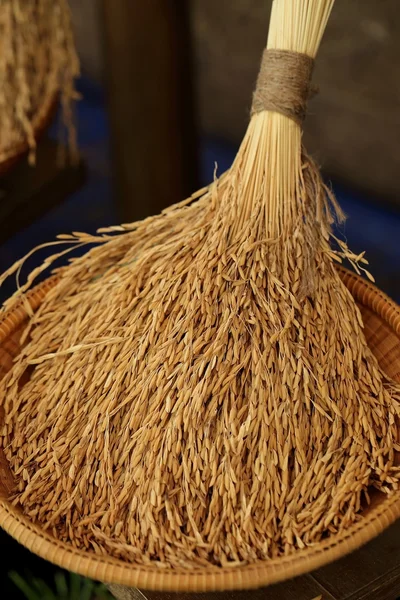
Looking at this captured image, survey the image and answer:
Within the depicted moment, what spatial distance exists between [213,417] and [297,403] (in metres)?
0.09

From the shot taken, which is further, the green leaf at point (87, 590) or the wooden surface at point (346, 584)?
the green leaf at point (87, 590)

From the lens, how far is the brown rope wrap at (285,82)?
856mm

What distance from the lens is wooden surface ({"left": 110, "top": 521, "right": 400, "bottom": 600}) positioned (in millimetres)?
867

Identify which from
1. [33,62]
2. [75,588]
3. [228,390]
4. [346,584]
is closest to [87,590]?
[75,588]

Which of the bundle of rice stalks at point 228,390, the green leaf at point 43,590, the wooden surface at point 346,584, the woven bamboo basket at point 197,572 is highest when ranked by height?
the bundle of rice stalks at point 228,390

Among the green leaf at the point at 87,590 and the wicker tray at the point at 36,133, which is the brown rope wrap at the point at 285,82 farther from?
the green leaf at the point at 87,590

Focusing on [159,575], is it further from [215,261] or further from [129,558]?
[215,261]

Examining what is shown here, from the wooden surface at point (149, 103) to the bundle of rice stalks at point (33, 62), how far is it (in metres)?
0.16

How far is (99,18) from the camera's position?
160cm

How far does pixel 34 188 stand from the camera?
1.39 meters

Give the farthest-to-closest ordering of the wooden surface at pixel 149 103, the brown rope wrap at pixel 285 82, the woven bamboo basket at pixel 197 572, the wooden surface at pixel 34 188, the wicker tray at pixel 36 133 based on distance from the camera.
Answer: the wooden surface at pixel 149 103
the wooden surface at pixel 34 188
the wicker tray at pixel 36 133
the brown rope wrap at pixel 285 82
the woven bamboo basket at pixel 197 572

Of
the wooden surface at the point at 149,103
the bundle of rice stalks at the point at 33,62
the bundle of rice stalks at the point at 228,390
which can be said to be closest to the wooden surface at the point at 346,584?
the bundle of rice stalks at the point at 228,390

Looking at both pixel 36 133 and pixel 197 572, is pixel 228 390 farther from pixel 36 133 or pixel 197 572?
pixel 36 133

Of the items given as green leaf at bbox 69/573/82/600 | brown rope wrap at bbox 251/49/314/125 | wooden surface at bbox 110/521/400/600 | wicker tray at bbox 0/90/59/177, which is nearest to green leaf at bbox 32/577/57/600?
green leaf at bbox 69/573/82/600
